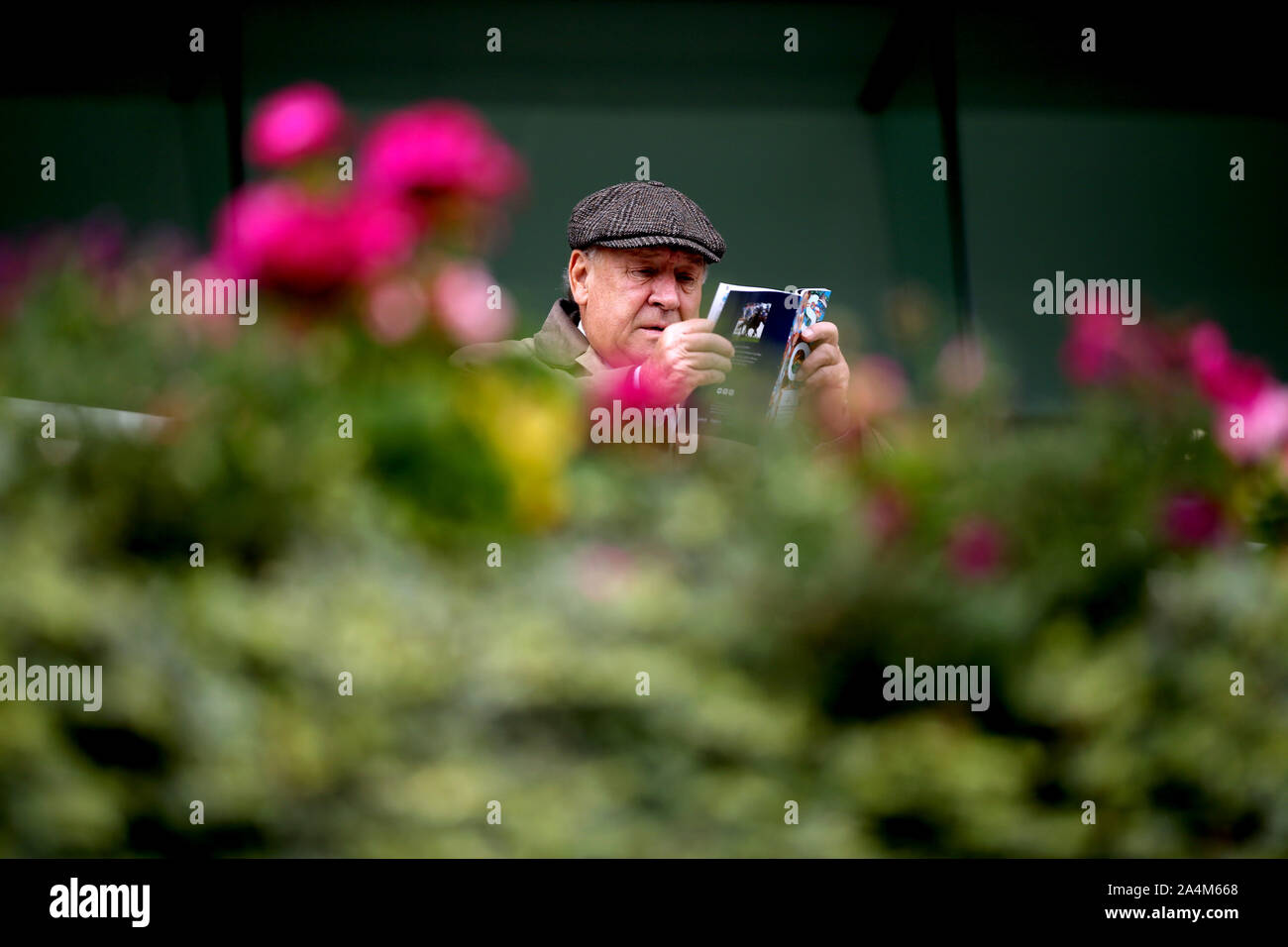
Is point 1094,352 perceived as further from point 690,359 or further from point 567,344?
point 567,344

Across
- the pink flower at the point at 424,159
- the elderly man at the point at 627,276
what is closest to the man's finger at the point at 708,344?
the elderly man at the point at 627,276

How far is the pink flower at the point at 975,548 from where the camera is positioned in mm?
1091

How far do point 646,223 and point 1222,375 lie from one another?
46.1 inches

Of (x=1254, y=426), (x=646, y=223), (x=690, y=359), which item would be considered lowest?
(x=1254, y=426)

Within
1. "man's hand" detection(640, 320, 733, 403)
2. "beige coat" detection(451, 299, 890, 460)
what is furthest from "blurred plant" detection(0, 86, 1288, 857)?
"man's hand" detection(640, 320, 733, 403)

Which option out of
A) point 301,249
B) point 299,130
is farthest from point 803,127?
point 301,249

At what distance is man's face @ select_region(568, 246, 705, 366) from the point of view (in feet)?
7.54

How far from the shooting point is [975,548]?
1105 millimetres

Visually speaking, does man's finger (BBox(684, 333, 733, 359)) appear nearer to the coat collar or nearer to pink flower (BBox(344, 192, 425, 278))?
the coat collar

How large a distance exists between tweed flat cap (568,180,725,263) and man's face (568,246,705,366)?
0.03m
